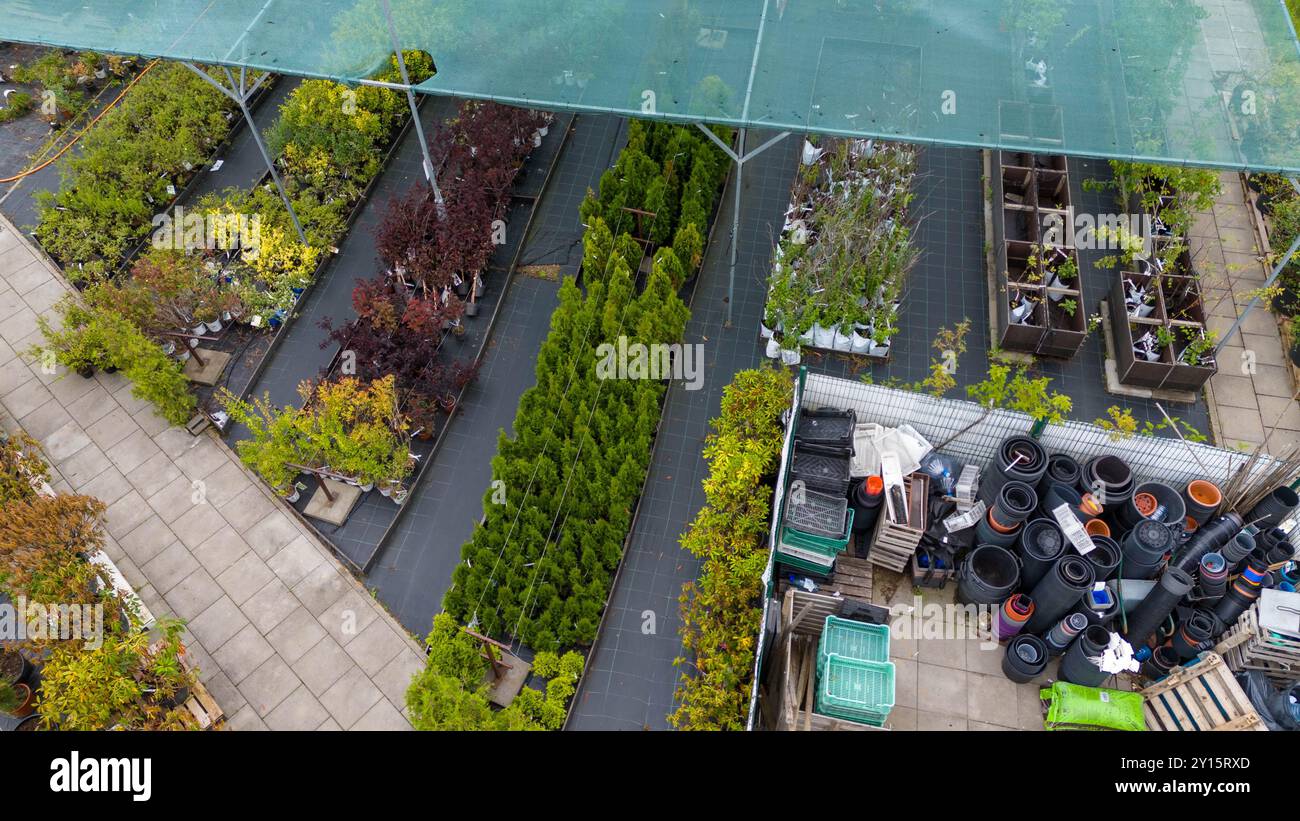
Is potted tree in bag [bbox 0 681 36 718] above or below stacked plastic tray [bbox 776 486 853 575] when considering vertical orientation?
below

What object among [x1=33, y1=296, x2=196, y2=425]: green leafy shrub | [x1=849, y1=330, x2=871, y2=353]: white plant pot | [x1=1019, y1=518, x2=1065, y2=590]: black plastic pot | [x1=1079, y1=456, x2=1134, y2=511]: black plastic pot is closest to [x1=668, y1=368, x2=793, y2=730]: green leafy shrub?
[x1=849, y1=330, x2=871, y2=353]: white plant pot

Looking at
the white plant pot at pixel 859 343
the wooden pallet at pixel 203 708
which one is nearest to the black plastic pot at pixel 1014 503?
the white plant pot at pixel 859 343

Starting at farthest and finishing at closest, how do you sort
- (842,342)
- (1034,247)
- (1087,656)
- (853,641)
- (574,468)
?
(1034,247) → (842,342) → (574,468) → (853,641) → (1087,656)

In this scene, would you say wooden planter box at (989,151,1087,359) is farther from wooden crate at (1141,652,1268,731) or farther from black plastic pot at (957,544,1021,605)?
wooden crate at (1141,652,1268,731)

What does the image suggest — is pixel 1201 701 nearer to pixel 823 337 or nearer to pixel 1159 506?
pixel 1159 506

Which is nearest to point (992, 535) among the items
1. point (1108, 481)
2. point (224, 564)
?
point (1108, 481)
